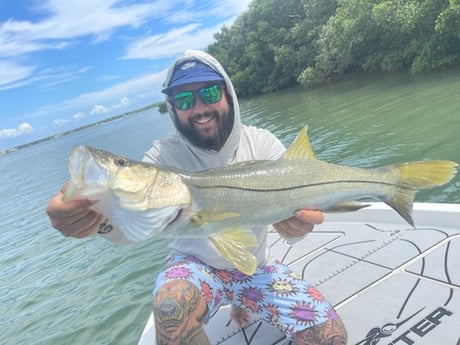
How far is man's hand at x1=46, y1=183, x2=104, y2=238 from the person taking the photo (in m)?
2.17

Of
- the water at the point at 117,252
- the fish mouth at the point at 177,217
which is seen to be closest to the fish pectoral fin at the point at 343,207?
the fish mouth at the point at 177,217

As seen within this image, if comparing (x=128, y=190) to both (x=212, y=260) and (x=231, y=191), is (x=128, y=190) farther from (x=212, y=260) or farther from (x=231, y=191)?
(x=212, y=260)

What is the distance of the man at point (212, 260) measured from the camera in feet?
9.05

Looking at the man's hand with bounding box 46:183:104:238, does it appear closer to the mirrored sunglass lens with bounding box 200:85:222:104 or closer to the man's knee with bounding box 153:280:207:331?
the man's knee with bounding box 153:280:207:331

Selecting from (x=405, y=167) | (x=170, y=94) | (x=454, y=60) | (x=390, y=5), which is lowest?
(x=454, y=60)

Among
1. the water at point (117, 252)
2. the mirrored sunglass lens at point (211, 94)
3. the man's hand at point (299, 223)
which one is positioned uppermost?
the mirrored sunglass lens at point (211, 94)

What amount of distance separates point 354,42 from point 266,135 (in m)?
31.0

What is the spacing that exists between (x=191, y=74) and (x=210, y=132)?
52 centimetres

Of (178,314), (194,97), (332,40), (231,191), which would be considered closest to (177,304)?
(178,314)

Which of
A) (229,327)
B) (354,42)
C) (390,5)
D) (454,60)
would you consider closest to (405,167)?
(229,327)

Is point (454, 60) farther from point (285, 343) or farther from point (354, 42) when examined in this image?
point (285, 343)

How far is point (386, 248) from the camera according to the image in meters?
4.30

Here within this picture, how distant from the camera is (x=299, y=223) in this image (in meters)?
2.74

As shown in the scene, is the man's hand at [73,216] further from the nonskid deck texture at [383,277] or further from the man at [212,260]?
the nonskid deck texture at [383,277]
